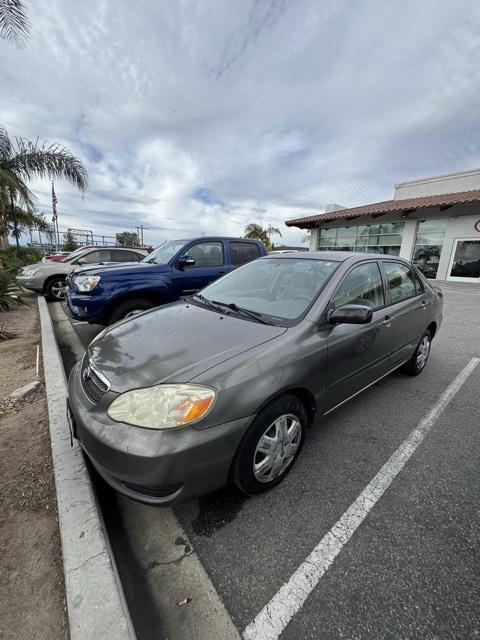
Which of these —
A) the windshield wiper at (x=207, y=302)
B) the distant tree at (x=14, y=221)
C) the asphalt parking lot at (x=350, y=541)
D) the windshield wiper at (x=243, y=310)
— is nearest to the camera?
the asphalt parking lot at (x=350, y=541)

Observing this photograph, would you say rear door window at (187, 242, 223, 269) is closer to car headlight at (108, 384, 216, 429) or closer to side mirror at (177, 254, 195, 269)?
side mirror at (177, 254, 195, 269)

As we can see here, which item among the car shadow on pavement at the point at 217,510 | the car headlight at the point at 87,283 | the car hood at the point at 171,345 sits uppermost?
the car headlight at the point at 87,283

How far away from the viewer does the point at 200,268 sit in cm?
543

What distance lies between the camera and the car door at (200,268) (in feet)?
16.8

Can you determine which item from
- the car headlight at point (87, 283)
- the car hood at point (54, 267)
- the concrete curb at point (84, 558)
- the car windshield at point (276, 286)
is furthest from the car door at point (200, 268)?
the car hood at point (54, 267)

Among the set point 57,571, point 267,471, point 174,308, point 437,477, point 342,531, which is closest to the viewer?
point 57,571

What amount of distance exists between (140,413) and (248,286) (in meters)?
1.71

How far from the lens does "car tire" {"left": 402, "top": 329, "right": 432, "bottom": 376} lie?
3.72 m

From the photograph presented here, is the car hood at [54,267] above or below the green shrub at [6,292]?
Answer: above

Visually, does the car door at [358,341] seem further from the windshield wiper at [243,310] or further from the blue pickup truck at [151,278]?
the blue pickup truck at [151,278]

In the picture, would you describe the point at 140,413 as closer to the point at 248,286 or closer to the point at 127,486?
the point at 127,486

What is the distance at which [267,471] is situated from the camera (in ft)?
6.43

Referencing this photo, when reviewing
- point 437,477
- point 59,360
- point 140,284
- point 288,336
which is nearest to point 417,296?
point 437,477

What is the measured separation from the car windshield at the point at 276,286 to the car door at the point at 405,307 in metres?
0.88
